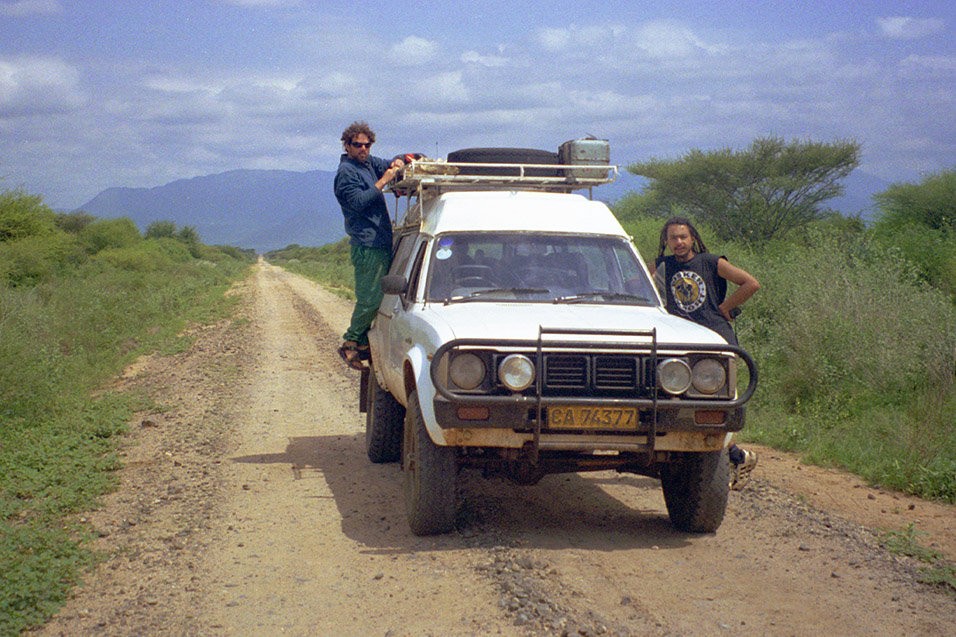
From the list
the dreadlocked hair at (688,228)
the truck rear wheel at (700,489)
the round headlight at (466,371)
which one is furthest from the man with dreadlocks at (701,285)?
the round headlight at (466,371)

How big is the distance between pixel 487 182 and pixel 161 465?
335cm

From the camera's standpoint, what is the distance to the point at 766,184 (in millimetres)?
23031

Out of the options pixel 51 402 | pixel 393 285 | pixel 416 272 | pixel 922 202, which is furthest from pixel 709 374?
pixel 922 202

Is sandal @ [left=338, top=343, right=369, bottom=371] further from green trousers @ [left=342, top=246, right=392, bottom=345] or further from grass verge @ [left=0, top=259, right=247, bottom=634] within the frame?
grass verge @ [left=0, top=259, right=247, bottom=634]

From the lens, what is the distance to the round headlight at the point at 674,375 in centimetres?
442

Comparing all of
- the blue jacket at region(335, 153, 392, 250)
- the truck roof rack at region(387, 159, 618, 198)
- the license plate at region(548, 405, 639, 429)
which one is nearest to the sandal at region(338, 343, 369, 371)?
the blue jacket at region(335, 153, 392, 250)

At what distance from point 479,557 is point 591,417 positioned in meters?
0.94

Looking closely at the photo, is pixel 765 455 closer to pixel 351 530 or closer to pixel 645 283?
pixel 645 283

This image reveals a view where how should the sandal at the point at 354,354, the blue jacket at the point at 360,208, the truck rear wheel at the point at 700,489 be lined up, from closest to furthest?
the truck rear wheel at the point at 700,489 → the blue jacket at the point at 360,208 → the sandal at the point at 354,354

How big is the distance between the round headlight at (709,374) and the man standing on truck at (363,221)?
10.3ft

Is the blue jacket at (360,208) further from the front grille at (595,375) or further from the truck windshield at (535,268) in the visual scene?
the front grille at (595,375)

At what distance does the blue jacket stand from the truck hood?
1.73 m

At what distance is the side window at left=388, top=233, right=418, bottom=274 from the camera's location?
6496 millimetres

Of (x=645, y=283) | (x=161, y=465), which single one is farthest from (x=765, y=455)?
(x=161, y=465)
